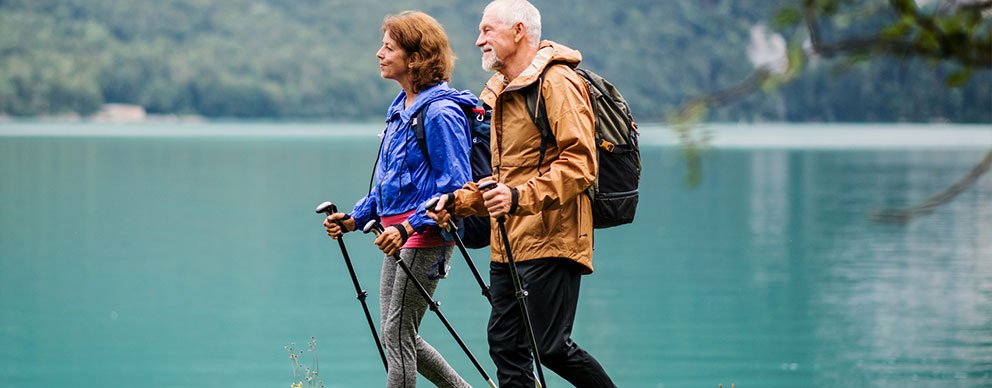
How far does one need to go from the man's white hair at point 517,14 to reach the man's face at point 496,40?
2 cm

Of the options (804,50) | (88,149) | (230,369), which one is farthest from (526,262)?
(88,149)

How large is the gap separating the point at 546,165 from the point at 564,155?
198 mm

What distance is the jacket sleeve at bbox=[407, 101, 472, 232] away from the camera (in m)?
4.70

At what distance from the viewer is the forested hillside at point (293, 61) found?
132250 mm

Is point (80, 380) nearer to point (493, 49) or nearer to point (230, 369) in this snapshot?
point (230, 369)

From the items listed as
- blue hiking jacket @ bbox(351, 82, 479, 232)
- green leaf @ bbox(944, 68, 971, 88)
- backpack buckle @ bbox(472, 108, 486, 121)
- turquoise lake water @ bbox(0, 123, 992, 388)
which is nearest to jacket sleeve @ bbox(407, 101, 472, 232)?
blue hiking jacket @ bbox(351, 82, 479, 232)

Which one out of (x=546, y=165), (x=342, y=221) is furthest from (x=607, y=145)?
(x=342, y=221)

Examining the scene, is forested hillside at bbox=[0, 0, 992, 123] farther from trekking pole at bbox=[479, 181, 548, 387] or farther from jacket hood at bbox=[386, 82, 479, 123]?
trekking pole at bbox=[479, 181, 548, 387]

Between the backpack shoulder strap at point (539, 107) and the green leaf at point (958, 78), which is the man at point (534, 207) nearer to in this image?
the backpack shoulder strap at point (539, 107)

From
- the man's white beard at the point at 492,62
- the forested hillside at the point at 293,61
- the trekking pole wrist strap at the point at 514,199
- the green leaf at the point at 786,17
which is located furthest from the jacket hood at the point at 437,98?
the forested hillside at the point at 293,61

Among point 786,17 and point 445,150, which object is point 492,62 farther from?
point 786,17

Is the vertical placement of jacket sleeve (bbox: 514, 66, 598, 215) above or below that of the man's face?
below

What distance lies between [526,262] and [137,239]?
21.1 metres

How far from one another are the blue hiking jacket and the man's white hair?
49cm
